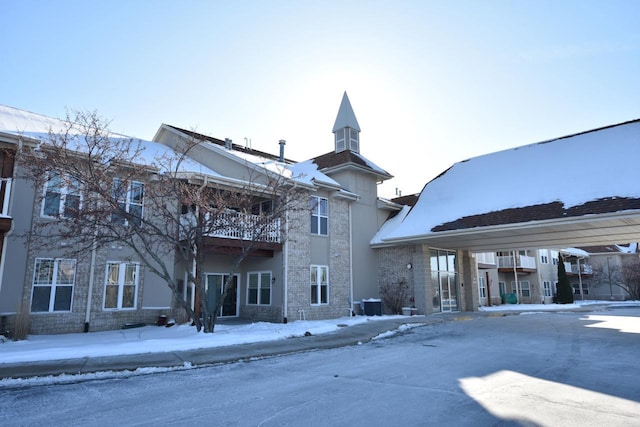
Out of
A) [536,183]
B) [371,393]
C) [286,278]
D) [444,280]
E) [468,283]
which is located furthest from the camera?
[468,283]

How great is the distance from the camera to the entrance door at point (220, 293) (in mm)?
19859

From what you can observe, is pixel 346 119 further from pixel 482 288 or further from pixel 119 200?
pixel 482 288

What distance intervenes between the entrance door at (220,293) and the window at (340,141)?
1100cm

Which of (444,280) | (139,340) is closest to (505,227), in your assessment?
(444,280)

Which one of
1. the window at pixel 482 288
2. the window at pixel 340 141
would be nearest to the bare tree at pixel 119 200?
the window at pixel 340 141

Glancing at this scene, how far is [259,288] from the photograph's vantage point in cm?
1967

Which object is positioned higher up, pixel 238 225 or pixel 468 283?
pixel 238 225

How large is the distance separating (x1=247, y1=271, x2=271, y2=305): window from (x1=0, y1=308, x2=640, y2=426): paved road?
28.0ft

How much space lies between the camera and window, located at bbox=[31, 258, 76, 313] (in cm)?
1391

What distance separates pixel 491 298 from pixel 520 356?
91.9 feet

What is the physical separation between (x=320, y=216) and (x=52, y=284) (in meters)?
11.4

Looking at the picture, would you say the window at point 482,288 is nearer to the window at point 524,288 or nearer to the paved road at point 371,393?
the window at point 524,288

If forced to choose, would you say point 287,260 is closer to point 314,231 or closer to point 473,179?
point 314,231

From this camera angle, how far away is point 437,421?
5.24 metres
